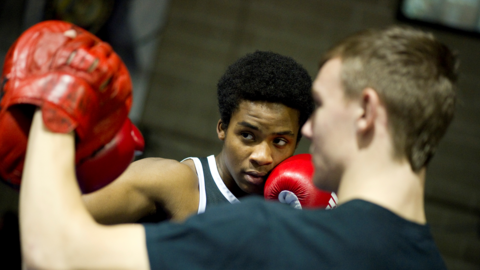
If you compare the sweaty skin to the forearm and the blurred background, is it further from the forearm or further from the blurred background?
the blurred background

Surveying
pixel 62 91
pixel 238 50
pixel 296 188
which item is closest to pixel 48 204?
pixel 62 91

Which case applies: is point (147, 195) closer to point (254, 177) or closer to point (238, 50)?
point (254, 177)

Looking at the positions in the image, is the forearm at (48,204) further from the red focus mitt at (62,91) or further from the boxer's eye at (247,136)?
the boxer's eye at (247,136)

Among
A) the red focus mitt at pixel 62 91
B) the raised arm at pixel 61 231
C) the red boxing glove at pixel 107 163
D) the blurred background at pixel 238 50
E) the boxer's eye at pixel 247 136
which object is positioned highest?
the red focus mitt at pixel 62 91

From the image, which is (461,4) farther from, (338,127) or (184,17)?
(338,127)

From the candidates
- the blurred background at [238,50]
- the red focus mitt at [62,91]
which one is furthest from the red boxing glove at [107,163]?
the blurred background at [238,50]

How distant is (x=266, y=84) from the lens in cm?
152

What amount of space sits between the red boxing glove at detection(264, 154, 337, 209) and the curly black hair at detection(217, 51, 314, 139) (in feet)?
0.70

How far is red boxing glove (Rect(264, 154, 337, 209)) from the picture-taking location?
142 centimetres

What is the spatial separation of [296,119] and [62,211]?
104 cm

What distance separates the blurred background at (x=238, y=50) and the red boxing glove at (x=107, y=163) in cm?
291

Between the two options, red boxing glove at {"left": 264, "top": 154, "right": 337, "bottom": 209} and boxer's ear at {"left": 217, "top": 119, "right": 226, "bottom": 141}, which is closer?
red boxing glove at {"left": 264, "top": 154, "right": 337, "bottom": 209}

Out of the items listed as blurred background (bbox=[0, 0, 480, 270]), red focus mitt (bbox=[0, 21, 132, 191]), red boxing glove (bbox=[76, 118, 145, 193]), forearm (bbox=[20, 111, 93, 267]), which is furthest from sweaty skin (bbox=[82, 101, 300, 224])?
blurred background (bbox=[0, 0, 480, 270])

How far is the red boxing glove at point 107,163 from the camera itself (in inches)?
35.7
